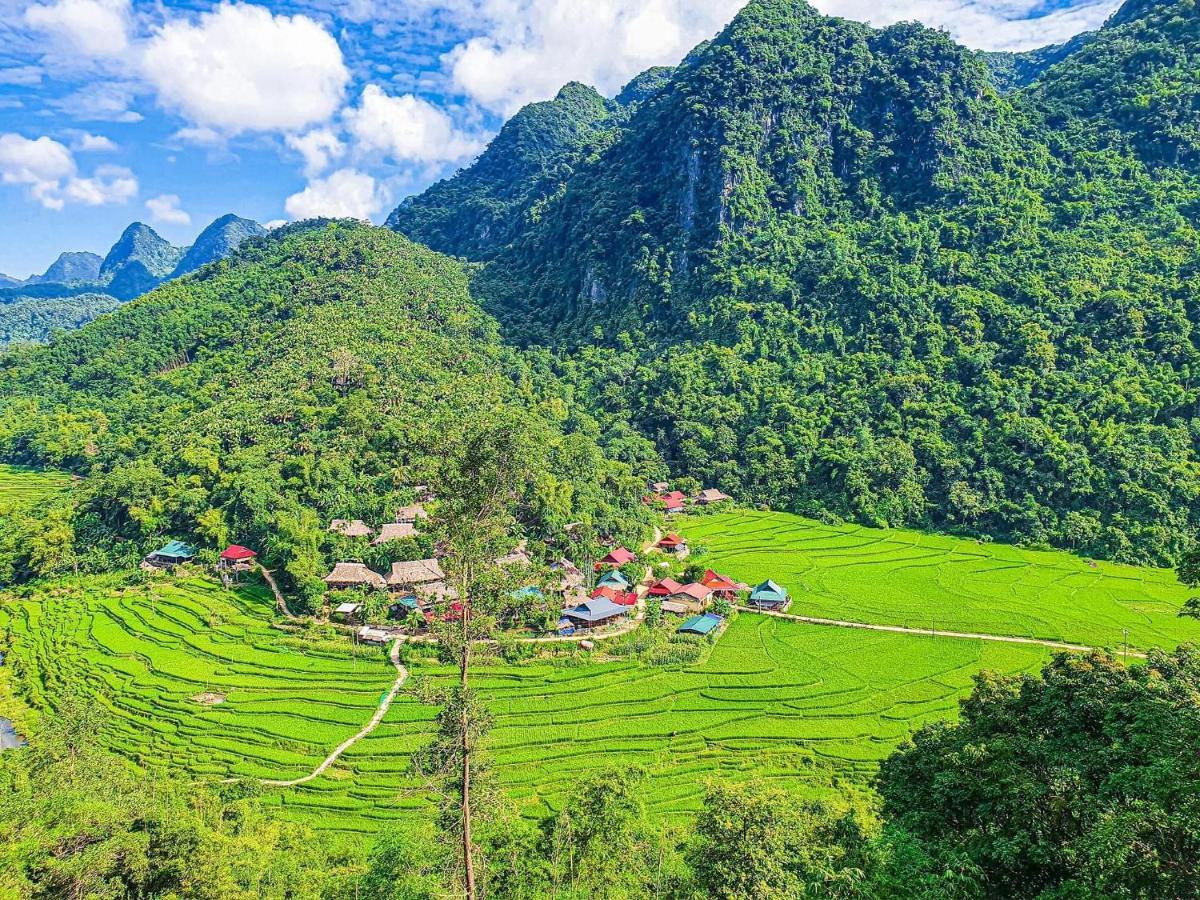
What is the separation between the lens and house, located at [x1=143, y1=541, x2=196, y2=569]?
5238 cm

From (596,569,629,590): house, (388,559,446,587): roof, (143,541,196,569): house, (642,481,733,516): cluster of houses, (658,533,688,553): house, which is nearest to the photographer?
(388,559,446,587): roof

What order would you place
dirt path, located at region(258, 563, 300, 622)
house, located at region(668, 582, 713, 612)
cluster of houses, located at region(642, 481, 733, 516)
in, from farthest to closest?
1. cluster of houses, located at region(642, 481, 733, 516)
2. house, located at region(668, 582, 713, 612)
3. dirt path, located at region(258, 563, 300, 622)

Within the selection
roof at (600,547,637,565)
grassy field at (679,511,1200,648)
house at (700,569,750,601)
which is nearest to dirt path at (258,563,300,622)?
roof at (600,547,637,565)

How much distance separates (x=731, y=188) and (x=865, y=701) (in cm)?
8806

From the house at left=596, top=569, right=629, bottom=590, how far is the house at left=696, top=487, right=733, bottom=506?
23.6 meters

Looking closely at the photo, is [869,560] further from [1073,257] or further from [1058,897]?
[1073,257]

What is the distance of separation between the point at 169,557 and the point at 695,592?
42221mm

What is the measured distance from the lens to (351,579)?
4691 centimetres

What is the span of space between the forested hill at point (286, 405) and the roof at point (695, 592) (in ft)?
37.3

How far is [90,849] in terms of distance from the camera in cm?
1577

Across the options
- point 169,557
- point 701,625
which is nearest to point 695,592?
point 701,625

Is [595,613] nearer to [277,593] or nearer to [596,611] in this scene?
[596,611]

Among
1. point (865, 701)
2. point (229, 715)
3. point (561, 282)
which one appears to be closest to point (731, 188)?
point (561, 282)

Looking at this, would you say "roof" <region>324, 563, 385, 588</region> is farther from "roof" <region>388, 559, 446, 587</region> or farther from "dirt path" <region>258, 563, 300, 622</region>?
"dirt path" <region>258, 563, 300, 622</region>
